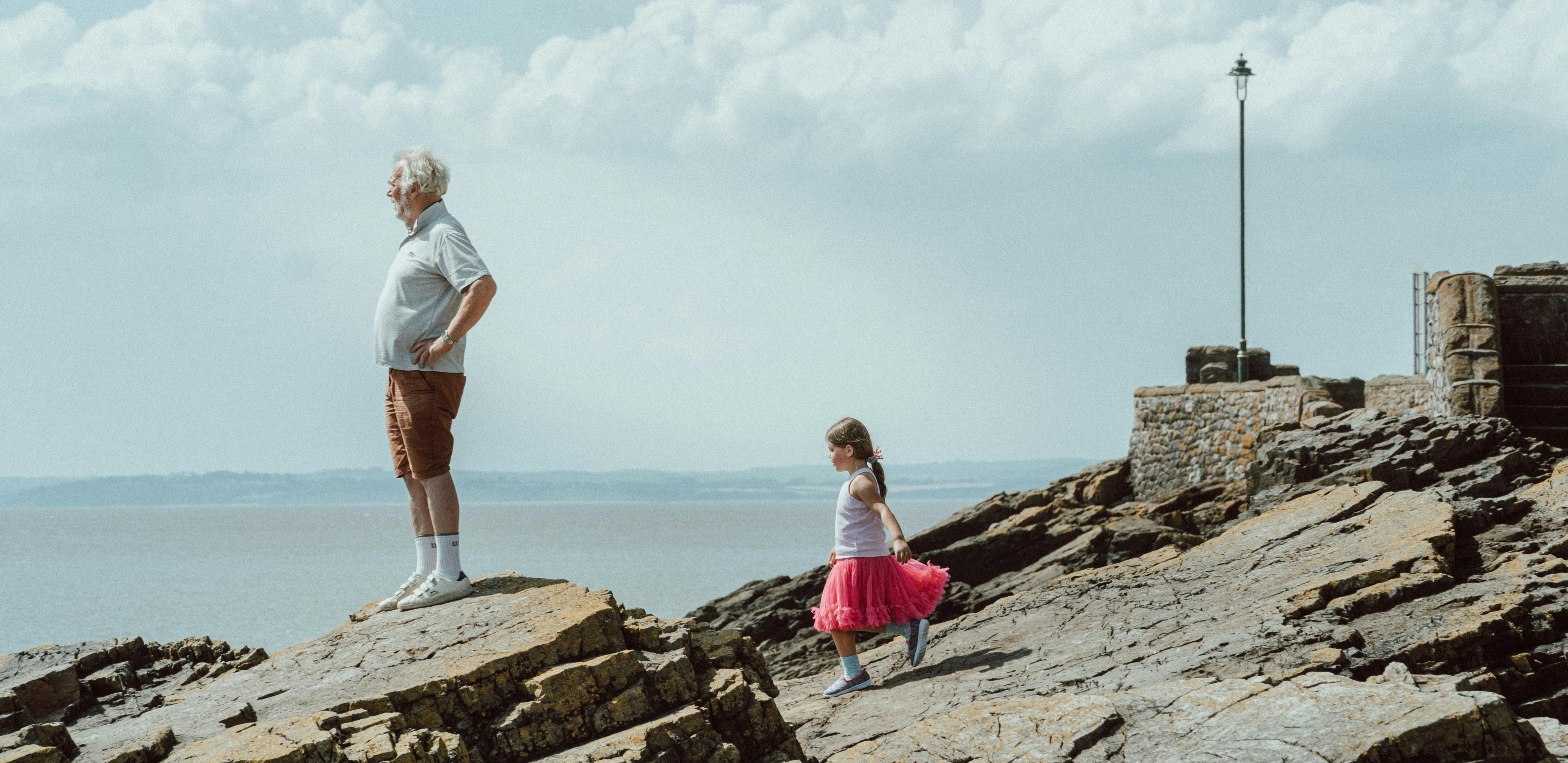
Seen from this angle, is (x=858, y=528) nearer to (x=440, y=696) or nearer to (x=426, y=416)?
(x=426, y=416)

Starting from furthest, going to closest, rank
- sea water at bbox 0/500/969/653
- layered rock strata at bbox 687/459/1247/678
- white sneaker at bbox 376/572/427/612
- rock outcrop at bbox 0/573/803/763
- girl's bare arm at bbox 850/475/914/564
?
1. sea water at bbox 0/500/969/653
2. layered rock strata at bbox 687/459/1247/678
3. girl's bare arm at bbox 850/475/914/564
4. white sneaker at bbox 376/572/427/612
5. rock outcrop at bbox 0/573/803/763

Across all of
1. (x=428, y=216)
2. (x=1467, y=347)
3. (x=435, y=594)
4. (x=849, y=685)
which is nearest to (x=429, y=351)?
(x=428, y=216)

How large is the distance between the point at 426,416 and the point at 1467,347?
10315mm

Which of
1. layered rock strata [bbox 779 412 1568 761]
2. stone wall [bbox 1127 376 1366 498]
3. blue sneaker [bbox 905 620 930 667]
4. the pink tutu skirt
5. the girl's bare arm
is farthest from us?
stone wall [bbox 1127 376 1366 498]

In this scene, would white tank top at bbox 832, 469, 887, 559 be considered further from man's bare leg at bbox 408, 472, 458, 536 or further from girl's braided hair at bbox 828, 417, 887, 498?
man's bare leg at bbox 408, 472, 458, 536

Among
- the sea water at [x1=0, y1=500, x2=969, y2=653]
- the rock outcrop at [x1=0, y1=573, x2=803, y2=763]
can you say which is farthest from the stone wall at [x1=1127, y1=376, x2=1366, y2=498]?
the rock outcrop at [x1=0, y1=573, x2=803, y2=763]

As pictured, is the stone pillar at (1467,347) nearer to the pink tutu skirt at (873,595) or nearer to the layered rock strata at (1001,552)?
the layered rock strata at (1001,552)

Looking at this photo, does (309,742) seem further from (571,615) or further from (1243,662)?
(1243,662)

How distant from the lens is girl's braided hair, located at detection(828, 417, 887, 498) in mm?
6996

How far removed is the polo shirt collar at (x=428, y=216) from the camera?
6434mm

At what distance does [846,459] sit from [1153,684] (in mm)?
2222

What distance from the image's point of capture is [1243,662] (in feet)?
18.7

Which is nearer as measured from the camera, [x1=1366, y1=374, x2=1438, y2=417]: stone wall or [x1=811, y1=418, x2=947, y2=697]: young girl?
[x1=811, y1=418, x2=947, y2=697]: young girl

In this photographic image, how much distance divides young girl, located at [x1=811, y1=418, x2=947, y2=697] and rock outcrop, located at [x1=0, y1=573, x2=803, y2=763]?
0.91 metres
